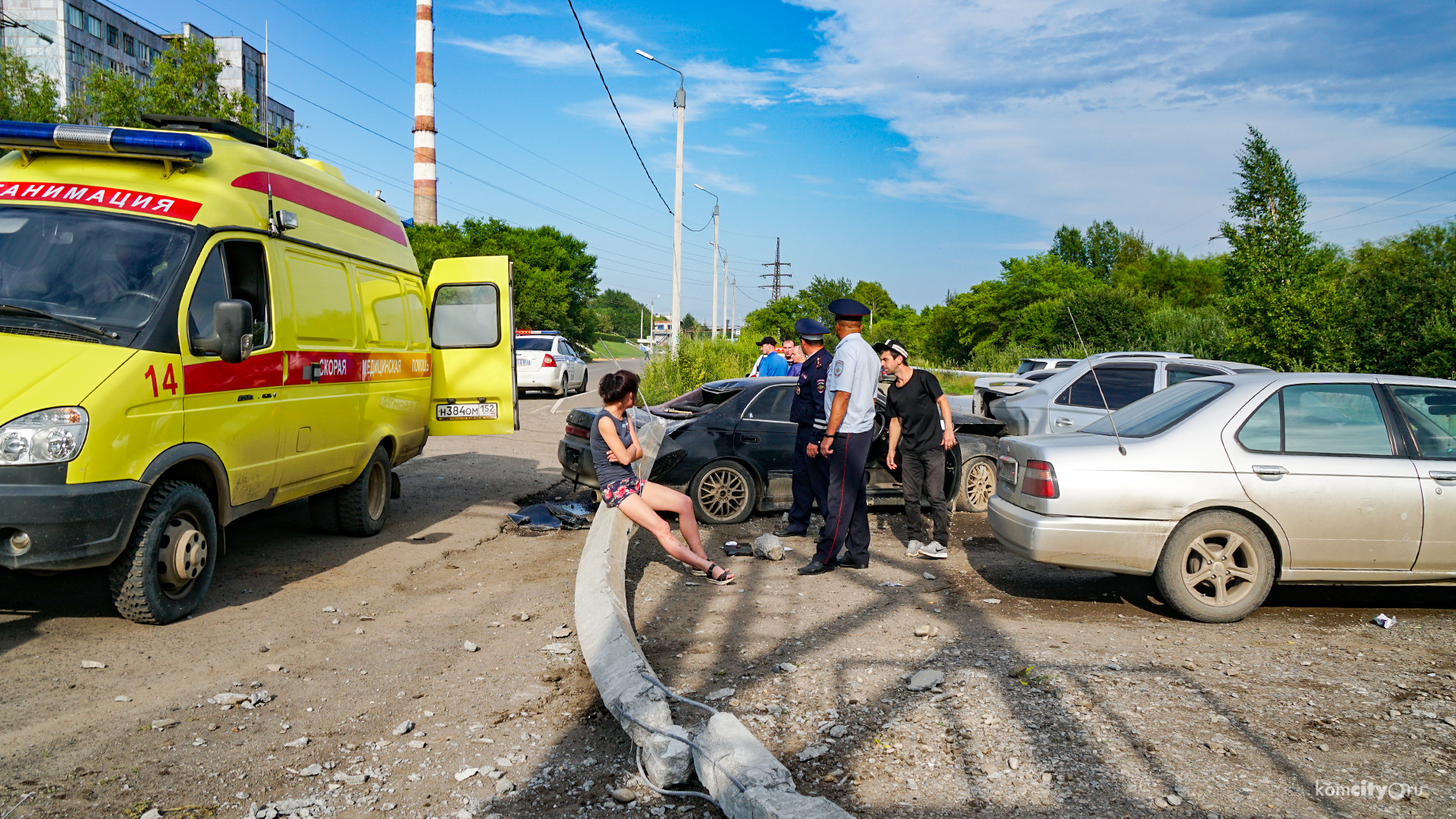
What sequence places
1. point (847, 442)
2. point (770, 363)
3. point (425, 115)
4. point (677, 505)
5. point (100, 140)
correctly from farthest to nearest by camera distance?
point (425, 115) → point (770, 363) → point (847, 442) → point (677, 505) → point (100, 140)

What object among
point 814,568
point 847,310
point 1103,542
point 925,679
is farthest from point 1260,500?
point 847,310

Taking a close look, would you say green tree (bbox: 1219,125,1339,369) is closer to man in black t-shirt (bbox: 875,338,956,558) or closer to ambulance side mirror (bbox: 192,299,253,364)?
man in black t-shirt (bbox: 875,338,956,558)

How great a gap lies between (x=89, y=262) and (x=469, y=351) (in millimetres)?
3951

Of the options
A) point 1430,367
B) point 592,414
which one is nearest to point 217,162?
point 592,414

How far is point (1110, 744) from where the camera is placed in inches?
139

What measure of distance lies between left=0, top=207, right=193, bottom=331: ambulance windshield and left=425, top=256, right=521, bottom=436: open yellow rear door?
11.8 feet

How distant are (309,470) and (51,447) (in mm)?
2249

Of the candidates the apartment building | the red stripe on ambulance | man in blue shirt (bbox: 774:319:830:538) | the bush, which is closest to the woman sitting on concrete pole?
man in blue shirt (bbox: 774:319:830:538)

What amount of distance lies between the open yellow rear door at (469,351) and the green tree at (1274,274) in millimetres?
22989

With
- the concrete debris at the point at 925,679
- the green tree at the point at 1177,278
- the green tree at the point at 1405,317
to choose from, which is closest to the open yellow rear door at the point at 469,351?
the concrete debris at the point at 925,679

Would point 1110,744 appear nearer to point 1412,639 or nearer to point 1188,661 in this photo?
point 1188,661

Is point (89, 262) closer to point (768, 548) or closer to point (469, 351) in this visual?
point (469, 351)

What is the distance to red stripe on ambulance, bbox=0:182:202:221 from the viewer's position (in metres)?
5.19

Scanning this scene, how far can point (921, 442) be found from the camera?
753cm
